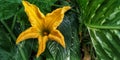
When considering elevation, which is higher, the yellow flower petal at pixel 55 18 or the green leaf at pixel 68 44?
the yellow flower petal at pixel 55 18

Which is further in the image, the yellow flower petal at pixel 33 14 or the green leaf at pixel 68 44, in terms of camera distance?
the green leaf at pixel 68 44

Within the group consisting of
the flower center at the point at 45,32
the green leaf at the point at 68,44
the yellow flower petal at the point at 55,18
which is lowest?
Result: the green leaf at the point at 68,44

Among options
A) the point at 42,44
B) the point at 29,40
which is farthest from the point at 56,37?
the point at 29,40

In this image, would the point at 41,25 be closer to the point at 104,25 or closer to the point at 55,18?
the point at 55,18

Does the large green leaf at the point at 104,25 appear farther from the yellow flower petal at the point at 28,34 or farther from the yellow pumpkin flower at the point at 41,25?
the yellow flower petal at the point at 28,34

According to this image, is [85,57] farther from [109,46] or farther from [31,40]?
[31,40]

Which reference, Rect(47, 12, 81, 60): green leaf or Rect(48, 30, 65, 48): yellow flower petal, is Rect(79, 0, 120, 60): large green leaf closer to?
Rect(47, 12, 81, 60): green leaf

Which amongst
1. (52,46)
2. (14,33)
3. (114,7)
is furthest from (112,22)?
(14,33)

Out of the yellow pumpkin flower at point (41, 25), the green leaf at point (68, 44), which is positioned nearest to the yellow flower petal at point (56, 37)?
the yellow pumpkin flower at point (41, 25)
